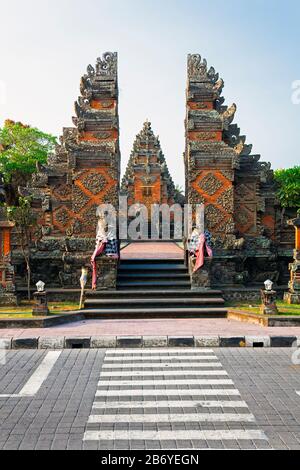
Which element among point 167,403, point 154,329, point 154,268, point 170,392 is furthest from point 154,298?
point 167,403

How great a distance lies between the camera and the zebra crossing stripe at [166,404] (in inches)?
296

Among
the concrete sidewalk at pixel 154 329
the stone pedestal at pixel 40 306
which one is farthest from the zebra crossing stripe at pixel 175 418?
the stone pedestal at pixel 40 306

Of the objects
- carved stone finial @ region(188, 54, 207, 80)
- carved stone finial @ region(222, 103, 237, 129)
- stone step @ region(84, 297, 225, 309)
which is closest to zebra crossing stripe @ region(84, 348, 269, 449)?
stone step @ region(84, 297, 225, 309)

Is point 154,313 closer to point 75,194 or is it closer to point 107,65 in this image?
point 75,194

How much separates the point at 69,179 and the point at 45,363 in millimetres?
8900

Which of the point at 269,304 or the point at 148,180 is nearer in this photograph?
the point at 269,304

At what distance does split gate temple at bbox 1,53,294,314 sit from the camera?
1669cm

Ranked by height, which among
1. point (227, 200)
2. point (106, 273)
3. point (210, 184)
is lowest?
point (106, 273)

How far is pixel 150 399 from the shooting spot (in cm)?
788

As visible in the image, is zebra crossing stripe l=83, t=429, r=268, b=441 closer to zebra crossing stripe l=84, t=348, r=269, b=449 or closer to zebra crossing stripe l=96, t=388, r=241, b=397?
zebra crossing stripe l=84, t=348, r=269, b=449

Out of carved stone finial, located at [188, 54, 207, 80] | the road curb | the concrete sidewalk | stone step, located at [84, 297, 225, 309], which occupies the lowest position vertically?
the road curb

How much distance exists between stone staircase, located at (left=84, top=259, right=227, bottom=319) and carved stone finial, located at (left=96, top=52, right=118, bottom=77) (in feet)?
29.4

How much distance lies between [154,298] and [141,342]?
3763mm
